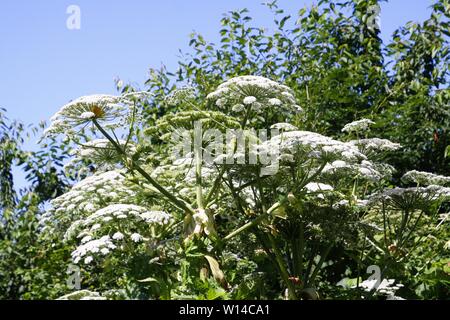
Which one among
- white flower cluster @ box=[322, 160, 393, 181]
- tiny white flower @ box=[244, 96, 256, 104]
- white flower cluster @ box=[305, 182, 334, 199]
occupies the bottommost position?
white flower cluster @ box=[305, 182, 334, 199]

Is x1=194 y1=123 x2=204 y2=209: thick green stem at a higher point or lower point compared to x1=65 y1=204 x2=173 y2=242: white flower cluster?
higher

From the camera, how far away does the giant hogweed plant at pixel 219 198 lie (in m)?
3.84

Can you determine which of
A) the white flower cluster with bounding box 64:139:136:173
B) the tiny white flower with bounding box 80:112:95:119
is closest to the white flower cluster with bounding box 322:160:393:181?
the white flower cluster with bounding box 64:139:136:173

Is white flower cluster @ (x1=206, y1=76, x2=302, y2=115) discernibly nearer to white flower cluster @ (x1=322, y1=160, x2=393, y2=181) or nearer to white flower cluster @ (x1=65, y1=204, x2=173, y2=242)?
white flower cluster @ (x1=322, y1=160, x2=393, y2=181)

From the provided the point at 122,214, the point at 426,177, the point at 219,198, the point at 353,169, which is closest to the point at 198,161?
the point at 219,198

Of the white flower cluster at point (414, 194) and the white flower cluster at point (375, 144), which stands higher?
the white flower cluster at point (375, 144)

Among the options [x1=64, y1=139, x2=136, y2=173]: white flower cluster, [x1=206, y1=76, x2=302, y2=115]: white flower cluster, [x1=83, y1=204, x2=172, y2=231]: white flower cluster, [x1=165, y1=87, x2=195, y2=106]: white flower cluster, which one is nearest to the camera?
[x1=83, y1=204, x2=172, y2=231]: white flower cluster

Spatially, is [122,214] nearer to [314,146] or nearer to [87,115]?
[87,115]

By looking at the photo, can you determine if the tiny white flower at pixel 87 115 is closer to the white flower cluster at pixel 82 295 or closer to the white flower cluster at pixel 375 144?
the white flower cluster at pixel 82 295

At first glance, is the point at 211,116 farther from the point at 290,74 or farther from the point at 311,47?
the point at 311,47

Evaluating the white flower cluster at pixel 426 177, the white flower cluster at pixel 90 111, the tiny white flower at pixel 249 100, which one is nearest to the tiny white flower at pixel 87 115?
the white flower cluster at pixel 90 111

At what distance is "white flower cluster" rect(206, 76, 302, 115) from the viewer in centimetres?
399

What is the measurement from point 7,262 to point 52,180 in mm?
920

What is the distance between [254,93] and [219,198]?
2.23 feet
